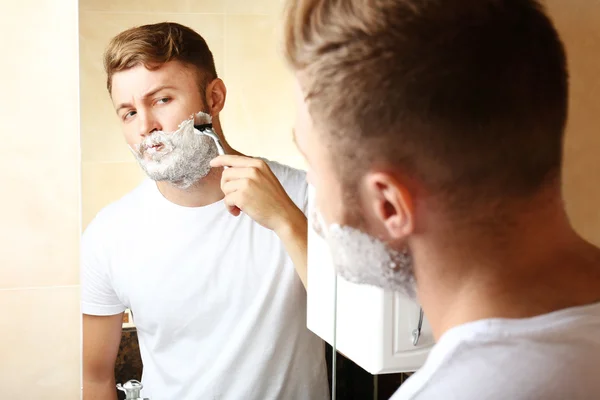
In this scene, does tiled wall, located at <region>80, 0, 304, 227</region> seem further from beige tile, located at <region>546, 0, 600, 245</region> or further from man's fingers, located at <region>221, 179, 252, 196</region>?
beige tile, located at <region>546, 0, 600, 245</region>

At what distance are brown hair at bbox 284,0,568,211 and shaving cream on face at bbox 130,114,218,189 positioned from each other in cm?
63

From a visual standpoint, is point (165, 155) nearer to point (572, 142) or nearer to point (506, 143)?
point (572, 142)

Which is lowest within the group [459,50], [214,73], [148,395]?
[148,395]

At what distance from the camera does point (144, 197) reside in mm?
1241

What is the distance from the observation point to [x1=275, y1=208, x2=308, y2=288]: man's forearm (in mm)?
1203

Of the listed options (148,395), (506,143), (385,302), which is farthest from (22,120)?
(506,143)

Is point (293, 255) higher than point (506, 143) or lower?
lower

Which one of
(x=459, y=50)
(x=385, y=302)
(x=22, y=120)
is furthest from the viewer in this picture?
(x=22, y=120)

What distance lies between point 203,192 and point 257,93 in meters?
0.18

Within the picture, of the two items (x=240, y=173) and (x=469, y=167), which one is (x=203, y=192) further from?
(x=469, y=167)

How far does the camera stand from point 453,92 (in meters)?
0.57

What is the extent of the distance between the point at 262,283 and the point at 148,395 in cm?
28

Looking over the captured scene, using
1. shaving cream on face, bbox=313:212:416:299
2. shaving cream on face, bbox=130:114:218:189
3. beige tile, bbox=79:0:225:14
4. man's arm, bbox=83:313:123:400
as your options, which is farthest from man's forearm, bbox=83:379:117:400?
shaving cream on face, bbox=313:212:416:299

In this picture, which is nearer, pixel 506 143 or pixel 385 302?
pixel 506 143
